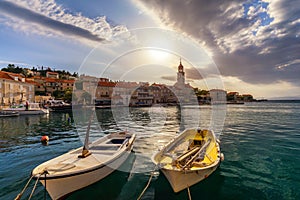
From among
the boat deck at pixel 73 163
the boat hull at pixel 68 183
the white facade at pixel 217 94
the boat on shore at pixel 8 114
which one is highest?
the white facade at pixel 217 94

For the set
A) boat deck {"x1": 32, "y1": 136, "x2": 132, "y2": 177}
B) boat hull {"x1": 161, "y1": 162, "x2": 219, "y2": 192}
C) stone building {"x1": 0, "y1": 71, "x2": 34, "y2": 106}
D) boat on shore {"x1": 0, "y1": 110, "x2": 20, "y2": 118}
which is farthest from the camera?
stone building {"x1": 0, "y1": 71, "x2": 34, "y2": 106}

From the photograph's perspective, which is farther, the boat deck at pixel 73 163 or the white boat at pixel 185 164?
the white boat at pixel 185 164

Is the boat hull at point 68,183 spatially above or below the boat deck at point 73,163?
below

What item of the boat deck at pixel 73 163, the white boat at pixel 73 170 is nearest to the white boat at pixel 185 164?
the white boat at pixel 73 170

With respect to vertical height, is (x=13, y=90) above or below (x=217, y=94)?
above

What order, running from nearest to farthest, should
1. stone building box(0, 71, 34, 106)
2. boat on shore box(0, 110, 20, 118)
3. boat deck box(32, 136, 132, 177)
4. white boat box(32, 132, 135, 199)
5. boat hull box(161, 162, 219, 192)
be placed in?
white boat box(32, 132, 135, 199) < boat deck box(32, 136, 132, 177) < boat hull box(161, 162, 219, 192) < boat on shore box(0, 110, 20, 118) < stone building box(0, 71, 34, 106)

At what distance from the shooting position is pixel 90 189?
6.55 meters

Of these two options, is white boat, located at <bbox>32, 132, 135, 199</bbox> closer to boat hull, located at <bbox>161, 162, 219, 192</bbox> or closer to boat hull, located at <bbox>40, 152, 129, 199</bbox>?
boat hull, located at <bbox>40, 152, 129, 199</bbox>

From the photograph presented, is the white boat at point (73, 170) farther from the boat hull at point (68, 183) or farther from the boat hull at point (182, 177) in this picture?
the boat hull at point (182, 177)

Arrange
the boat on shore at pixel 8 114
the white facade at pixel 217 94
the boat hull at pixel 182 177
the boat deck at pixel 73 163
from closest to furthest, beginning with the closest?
1. the boat deck at pixel 73 163
2. the boat hull at pixel 182 177
3. the boat on shore at pixel 8 114
4. the white facade at pixel 217 94

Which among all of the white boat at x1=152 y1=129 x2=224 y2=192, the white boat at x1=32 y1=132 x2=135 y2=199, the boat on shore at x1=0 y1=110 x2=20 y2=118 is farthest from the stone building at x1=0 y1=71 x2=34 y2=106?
the white boat at x1=152 y1=129 x2=224 y2=192

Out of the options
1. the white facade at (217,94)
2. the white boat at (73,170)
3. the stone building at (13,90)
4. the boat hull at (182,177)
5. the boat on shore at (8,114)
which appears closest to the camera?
the white boat at (73,170)

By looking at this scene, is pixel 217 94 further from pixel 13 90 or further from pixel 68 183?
pixel 68 183

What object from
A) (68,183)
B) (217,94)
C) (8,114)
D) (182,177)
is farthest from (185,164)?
(217,94)
